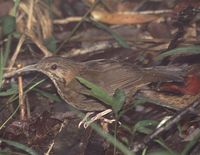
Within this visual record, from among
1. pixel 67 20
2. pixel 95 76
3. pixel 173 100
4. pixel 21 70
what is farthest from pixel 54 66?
pixel 67 20

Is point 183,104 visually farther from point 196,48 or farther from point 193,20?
point 193,20

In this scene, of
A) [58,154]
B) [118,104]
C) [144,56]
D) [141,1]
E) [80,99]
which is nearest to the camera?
[118,104]

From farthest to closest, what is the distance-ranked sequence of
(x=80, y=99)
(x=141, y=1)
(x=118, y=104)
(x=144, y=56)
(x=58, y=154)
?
1. (x=141, y=1)
2. (x=144, y=56)
3. (x=80, y=99)
4. (x=58, y=154)
5. (x=118, y=104)

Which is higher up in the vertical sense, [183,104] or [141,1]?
[141,1]

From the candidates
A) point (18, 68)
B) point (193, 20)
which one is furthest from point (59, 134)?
point (193, 20)

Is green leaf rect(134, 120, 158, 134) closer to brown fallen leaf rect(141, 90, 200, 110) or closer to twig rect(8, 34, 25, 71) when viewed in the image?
brown fallen leaf rect(141, 90, 200, 110)

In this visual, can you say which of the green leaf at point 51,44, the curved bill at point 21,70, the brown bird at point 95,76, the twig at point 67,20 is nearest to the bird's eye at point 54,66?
the brown bird at point 95,76

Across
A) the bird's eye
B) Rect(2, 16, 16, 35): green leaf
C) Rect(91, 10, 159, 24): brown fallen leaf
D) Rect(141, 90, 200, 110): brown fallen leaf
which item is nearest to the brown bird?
the bird's eye

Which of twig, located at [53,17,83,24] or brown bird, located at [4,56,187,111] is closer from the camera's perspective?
brown bird, located at [4,56,187,111]

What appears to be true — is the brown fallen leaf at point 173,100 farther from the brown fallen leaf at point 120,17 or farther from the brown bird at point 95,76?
the brown fallen leaf at point 120,17
